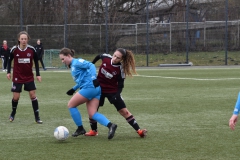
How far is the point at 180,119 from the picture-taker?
32.0 feet

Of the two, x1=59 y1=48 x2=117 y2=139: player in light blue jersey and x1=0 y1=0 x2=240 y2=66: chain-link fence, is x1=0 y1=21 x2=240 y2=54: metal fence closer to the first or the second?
x1=0 y1=0 x2=240 y2=66: chain-link fence

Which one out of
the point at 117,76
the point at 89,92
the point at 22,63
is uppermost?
the point at 22,63

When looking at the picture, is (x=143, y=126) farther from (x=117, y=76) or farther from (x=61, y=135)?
(x=61, y=135)

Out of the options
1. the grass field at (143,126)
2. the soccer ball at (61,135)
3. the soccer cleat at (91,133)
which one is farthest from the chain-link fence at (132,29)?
the soccer ball at (61,135)

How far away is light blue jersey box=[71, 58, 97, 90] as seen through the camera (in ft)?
25.5

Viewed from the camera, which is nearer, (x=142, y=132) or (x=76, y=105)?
(x=142, y=132)

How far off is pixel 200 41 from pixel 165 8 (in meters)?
4.07

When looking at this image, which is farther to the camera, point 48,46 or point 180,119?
point 48,46

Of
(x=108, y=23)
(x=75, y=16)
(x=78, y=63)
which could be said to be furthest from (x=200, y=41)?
(x=78, y=63)

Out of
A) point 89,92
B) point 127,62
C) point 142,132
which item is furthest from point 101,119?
point 127,62

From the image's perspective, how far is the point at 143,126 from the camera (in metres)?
9.02

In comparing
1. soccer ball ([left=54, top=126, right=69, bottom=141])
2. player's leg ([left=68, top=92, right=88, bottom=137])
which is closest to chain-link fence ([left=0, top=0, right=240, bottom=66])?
player's leg ([left=68, top=92, right=88, bottom=137])

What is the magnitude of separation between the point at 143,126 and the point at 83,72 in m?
1.86

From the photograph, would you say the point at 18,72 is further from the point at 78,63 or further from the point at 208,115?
the point at 208,115
